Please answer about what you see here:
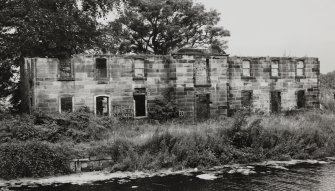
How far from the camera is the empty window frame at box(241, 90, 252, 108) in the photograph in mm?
29875

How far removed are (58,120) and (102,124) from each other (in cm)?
264

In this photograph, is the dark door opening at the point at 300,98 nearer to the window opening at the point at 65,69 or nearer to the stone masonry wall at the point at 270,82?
the stone masonry wall at the point at 270,82

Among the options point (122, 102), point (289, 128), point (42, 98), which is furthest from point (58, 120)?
point (289, 128)

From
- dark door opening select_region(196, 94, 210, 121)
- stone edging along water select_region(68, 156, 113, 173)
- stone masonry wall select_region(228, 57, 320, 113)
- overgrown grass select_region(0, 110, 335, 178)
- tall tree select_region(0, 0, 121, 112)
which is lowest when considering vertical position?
stone edging along water select_region(68, 156, 113, 173)

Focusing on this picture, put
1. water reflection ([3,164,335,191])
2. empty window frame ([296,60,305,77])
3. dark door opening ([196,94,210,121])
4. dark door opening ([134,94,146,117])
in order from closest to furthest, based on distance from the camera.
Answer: water reflection ([3,164,335,191]) → dark door opening ([134,94,146,117]) → dark door opening ([196,94,210,121]) → empty window frame ([296,60,305,77])

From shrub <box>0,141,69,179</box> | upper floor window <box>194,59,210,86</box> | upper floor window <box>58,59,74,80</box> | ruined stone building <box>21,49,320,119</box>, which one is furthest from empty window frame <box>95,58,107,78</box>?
shrub <box>0,141,69,179</box>

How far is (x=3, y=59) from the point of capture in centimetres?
2869

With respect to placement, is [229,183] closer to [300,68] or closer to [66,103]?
[66,103]

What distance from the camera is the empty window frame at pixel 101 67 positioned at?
25.4 metres

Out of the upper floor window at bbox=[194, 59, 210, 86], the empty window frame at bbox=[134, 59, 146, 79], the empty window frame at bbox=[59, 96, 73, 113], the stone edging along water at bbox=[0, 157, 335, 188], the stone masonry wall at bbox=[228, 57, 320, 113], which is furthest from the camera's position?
the stone masonry wall at bbox=[228, 57, 320, 113]

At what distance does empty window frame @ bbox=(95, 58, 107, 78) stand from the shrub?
33.6 ft

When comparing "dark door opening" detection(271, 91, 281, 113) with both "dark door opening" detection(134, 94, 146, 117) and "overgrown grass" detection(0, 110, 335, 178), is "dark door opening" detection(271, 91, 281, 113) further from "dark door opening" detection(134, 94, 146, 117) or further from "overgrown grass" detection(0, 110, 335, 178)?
"dark door opening" detection(134, 94, 146, 117)

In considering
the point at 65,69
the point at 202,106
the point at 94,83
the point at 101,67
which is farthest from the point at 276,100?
the point at 65,69

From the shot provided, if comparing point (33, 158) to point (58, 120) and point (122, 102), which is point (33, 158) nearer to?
point (58, 120)
